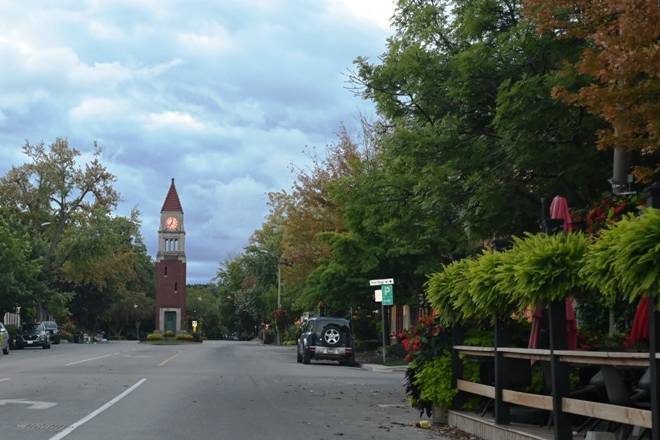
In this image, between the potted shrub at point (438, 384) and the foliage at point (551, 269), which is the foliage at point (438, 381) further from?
the foliage at point (551, 269)

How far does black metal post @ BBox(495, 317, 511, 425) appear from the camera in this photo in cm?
1038

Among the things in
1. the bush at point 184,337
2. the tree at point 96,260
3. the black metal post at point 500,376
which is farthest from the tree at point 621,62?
the bush at point 184,337

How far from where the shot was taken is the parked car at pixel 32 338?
5391 centimetres

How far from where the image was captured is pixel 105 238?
72.1 m

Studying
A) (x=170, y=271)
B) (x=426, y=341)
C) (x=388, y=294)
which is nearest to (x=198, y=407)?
(x=426, y=341)

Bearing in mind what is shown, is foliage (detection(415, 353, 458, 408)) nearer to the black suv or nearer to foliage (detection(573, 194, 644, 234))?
foliage (detection(573, 194, 644, 234))

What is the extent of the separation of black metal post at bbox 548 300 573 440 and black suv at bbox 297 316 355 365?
1018 inches

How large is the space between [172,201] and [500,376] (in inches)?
3965

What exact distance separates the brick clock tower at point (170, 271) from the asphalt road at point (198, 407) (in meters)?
82.7

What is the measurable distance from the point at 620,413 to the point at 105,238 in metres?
68.1

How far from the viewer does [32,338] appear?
5416 cm

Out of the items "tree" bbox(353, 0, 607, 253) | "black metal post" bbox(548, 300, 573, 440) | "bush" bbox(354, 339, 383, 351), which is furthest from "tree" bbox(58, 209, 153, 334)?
"black metal post" bbox(548, 300, 573, 440)

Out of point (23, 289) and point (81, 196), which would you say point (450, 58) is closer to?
point (23, 289)

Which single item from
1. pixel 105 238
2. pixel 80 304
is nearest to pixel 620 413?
pixel 105 238
